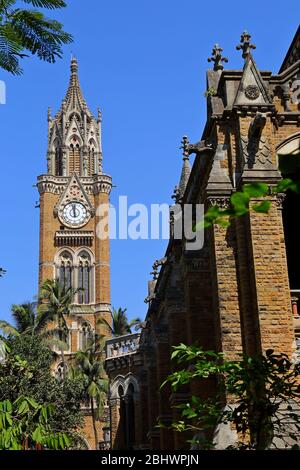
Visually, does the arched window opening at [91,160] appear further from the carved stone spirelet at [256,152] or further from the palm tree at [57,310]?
the carved stone spirelet at [256,152]

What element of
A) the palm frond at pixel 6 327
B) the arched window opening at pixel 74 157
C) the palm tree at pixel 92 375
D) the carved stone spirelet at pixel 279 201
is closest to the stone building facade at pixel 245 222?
the carved stone spirelet at pixel 279 201

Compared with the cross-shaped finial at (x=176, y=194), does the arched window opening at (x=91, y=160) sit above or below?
above

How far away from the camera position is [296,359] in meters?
14.2

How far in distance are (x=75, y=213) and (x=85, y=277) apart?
25.7 feet

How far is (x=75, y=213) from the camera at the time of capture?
94.4 metres

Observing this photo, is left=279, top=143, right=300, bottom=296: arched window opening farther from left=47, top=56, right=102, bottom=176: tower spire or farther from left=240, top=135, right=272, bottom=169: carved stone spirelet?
left=47, top=56, right=102, bottom=176: tower spire

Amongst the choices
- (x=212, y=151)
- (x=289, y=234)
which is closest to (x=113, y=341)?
(x=289, y=234)

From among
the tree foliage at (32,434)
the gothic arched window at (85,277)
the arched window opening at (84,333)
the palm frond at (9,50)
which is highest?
the gothic arched window at (85,277)

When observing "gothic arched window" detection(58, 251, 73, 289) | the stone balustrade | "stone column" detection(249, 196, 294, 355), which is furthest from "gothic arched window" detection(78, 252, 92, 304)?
"stone column" detection(249, 196, 294, 355)

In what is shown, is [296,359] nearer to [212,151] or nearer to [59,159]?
[212,151]

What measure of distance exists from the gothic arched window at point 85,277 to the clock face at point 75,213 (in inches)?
159

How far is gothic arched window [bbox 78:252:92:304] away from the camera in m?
92.2

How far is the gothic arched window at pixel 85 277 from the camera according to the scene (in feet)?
303

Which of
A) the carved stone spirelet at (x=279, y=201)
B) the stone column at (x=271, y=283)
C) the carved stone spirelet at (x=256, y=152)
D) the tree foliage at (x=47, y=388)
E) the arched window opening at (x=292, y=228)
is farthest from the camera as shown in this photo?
the tree foliage at (x=47, y=388)
